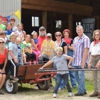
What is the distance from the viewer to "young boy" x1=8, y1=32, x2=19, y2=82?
9.20m

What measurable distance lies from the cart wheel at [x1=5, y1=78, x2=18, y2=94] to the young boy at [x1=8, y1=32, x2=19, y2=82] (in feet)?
0.62

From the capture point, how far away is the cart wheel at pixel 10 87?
9.28 metres

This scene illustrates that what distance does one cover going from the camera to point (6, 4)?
54.1ft

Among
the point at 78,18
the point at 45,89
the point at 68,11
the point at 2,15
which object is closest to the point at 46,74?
the point at 45,89

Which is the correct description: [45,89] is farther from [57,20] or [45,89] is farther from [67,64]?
[57,20]

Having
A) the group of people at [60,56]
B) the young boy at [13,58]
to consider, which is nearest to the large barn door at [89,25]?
the group of people at [60,56]

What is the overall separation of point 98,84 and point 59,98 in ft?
3.68

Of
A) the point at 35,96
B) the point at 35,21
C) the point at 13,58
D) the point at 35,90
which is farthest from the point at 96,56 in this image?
the point at 35,21

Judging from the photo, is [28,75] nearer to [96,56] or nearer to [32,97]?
[32,97]

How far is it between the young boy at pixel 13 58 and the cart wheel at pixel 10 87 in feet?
0.62

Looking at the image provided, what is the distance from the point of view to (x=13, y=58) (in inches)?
367

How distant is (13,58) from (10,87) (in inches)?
33.1

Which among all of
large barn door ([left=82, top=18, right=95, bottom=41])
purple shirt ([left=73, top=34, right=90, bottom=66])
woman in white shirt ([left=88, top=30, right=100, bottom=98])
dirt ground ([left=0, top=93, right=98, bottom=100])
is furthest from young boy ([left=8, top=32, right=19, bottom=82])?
large barn door ([left=82, top=18, right=95, bottom=41])

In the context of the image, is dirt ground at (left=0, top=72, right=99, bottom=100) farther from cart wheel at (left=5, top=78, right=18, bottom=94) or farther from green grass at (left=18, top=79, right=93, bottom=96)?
cart wheel at (left=5, top=78, right=18, bottom=94)
